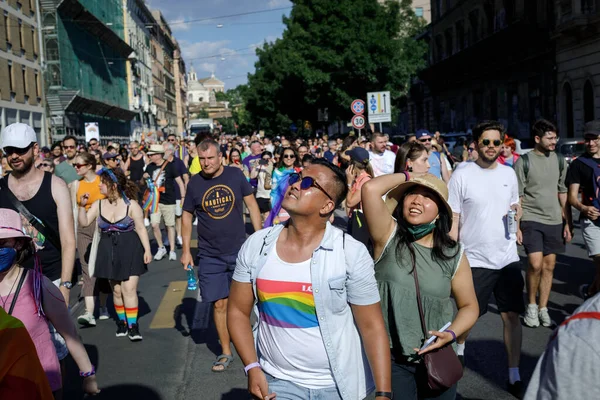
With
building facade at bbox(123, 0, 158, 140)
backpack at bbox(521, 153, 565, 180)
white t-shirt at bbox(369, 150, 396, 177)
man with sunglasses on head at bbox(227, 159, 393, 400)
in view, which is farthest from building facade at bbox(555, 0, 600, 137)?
building facade at bbox(123, 0, 158, 140)

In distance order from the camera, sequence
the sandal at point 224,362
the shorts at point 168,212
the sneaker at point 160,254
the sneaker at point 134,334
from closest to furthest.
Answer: the sandal at point 224,362
the sneaker at point 134,334
the sneaker at point 160,254
the shorts at point 168,212

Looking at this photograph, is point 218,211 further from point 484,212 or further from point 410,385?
point 410,385

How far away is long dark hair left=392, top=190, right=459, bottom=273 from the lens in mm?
3506

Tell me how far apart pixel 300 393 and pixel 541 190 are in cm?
443

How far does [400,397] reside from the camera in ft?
11.4

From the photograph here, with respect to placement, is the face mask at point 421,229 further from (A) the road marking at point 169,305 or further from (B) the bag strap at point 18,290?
(A) the road marking at point 169,305

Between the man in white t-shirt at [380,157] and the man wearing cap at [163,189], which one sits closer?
the man in white t-shirt at [380,157]

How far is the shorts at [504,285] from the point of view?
16.3ft

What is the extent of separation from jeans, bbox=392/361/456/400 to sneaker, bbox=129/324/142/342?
161 inches

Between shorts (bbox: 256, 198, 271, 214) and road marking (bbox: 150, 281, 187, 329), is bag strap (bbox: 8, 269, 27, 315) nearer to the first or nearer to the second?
road marking (bbox: 150, 281, 187, 329)

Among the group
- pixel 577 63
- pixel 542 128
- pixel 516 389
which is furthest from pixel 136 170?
pixel 577 63

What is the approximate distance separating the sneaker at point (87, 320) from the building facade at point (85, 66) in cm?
3714

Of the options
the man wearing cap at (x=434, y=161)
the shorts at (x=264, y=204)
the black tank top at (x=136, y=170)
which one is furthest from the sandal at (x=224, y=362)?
the black tank top at (x=136, y=170)

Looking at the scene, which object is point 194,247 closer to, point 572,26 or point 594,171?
point 594,171
